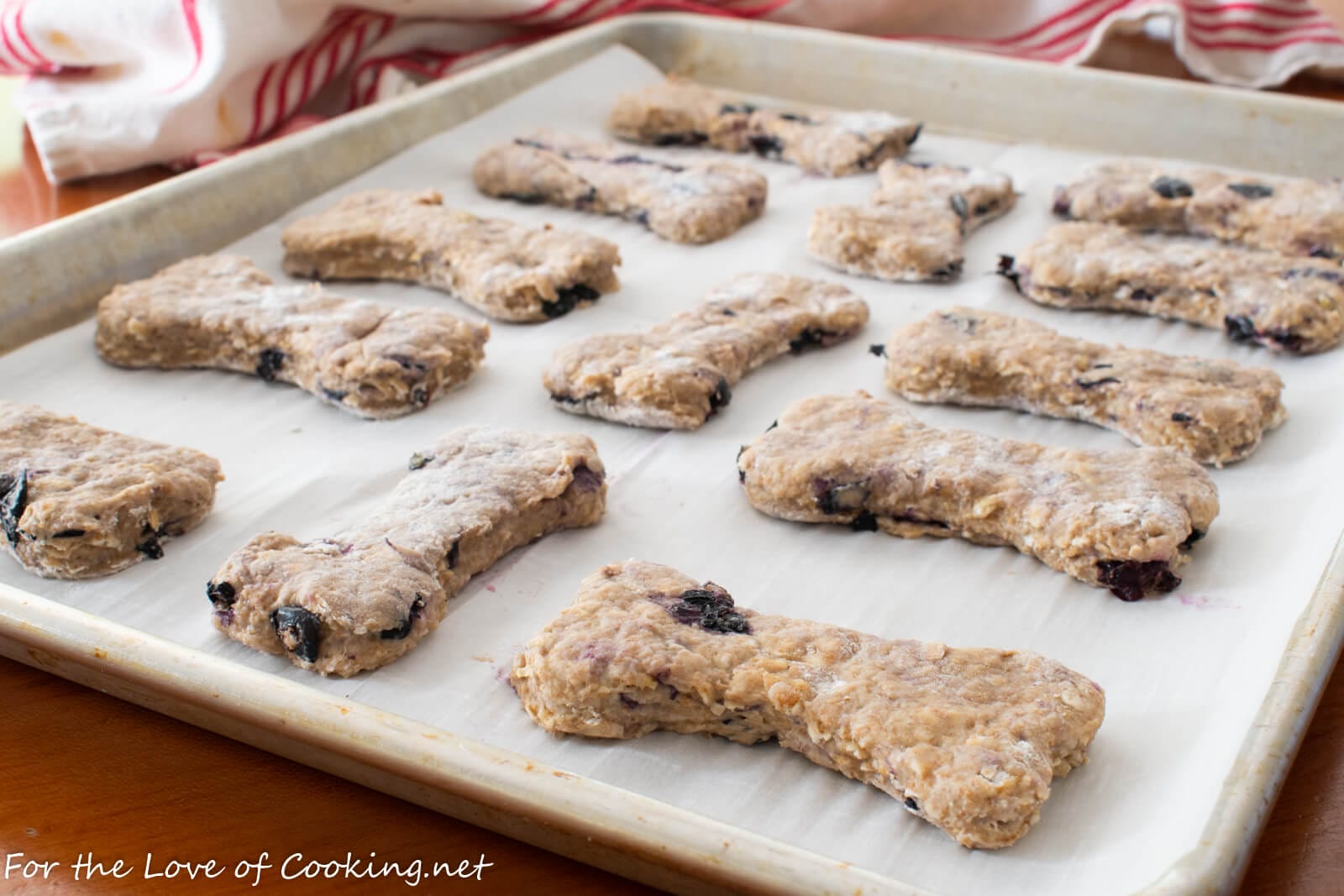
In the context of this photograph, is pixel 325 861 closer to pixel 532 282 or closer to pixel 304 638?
pixel 304 638

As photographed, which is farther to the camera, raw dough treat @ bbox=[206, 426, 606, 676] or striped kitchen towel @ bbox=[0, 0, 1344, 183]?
striped kitchen towel @ bbox=[0, 0, 1344, 183]

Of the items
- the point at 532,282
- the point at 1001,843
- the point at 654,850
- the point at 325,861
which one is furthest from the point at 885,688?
the point at 532,282

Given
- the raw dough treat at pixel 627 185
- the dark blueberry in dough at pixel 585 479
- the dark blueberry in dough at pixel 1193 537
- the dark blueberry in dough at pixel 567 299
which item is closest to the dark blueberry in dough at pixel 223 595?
the dark blueberry in dough at pixel 585 479

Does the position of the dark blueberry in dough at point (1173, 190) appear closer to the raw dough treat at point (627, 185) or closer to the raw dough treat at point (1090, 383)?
the raw dough treat at point (1090, 383)

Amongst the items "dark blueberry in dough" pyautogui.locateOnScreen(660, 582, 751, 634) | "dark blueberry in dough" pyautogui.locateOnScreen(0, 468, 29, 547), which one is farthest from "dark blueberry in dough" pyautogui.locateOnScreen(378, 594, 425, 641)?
"dark blueberry in dough" pyautogui.locateOnScreen(0, 468, 29, 547)

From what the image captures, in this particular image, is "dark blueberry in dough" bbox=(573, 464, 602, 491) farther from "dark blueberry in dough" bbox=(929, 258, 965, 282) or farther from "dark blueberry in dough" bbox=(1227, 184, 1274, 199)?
"dark blueberry in dough" bbox=(1227, 184, 1274, 199)

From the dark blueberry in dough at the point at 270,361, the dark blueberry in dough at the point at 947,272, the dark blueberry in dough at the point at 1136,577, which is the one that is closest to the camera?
the dark blueberry in dough at the point at 1136,577

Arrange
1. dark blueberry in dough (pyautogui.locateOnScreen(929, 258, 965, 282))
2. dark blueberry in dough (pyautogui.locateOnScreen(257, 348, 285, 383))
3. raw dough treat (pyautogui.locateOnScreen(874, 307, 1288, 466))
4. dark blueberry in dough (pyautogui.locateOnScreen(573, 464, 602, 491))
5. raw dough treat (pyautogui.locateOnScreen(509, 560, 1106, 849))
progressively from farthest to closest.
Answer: dark blueberry in dough (pyautogui.locateOnScreen(929, 258, 965, 282)), dark blueberry in dough (pyautogui.locateOnScreen(257, 348, 285, 383)), raw dough treat (pyautogui.locateOnScreen(874, 307, 1288, 466)), dark blueberry in dough (pyautogui.locateOnScreen(573, 464, 602, 491)), raw dough treat (pyautogui.locateOnScreen(509, 560, 1106, 849))
